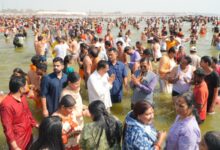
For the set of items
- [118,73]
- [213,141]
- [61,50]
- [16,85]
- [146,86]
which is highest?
[16,85]

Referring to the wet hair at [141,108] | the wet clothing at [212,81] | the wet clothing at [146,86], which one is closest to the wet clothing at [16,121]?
the wet hair at [141,108]

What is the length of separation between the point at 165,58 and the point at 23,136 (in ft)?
14.1

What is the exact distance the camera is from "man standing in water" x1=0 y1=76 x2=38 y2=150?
145 inches

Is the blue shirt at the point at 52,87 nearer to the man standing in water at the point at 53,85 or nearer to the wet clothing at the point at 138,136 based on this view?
the man standing in water at the point at 53,85

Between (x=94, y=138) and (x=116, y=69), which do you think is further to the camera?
(x=116, y=69)

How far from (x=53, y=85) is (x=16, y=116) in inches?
50.2

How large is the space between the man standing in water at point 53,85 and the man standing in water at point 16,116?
936 millimetres

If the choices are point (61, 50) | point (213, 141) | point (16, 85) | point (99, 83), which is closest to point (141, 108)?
point (213, 141)

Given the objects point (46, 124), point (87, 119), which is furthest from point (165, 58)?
point (46, 124)

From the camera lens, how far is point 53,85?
502 cm

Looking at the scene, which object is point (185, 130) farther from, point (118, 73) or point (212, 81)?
point (118, 73)

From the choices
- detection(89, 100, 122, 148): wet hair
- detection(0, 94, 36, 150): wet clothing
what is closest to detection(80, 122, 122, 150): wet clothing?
detection(89, 100, 122, 148): wet hair

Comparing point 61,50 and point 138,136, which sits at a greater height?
point 138,136

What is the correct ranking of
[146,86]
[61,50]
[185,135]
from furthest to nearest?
[61,50] < [146,86] < [185,135]
